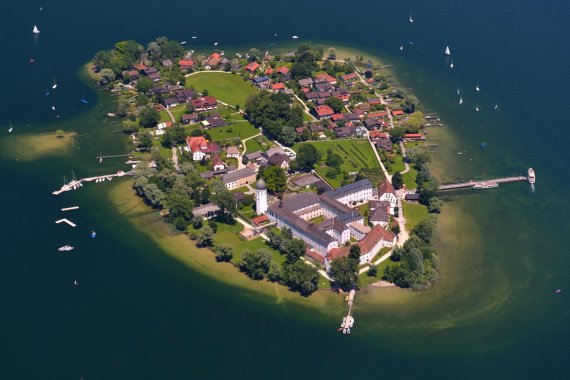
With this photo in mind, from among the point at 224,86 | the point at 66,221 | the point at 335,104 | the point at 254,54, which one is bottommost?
the point at 66,221

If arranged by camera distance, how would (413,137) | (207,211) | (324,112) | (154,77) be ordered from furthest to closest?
1. (154,77)
2. (324,112)
3. (413,137)
4. (207,211)

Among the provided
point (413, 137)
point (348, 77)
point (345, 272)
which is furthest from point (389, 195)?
point (348, 77)

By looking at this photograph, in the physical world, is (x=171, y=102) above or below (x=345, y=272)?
below

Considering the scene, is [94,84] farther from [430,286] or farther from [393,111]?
[430,286]

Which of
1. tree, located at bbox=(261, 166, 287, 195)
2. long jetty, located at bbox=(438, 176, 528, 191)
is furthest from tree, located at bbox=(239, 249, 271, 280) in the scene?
long jetty, located at bbox=(438, 176, 528, 191)

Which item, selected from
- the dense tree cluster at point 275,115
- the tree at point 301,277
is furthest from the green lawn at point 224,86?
the tree at point 301,277

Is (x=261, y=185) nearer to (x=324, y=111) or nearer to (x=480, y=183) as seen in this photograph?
(x=324, y=111)

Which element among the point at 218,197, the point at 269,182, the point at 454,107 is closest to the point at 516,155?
the point at 454,107
